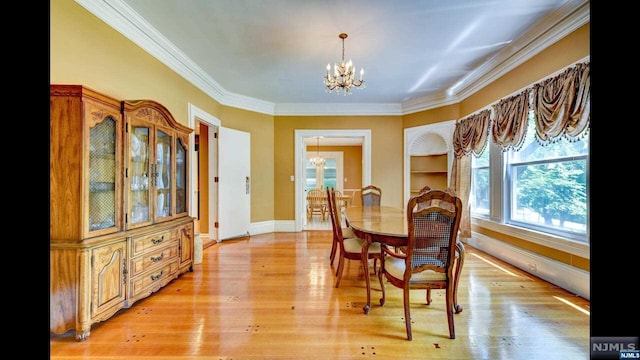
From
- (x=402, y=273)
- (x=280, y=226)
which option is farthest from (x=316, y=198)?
(x=402, y=273)

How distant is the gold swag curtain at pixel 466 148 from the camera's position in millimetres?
3759

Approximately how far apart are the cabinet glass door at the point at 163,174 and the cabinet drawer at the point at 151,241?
20 centimetres

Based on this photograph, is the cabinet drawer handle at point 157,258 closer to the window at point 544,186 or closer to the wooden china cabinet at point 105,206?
the wooden china cabinet at point 105,206

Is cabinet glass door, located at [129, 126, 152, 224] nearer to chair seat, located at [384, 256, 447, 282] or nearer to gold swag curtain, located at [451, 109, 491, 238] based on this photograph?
chair seat, located at [384, 256, 447, 282]

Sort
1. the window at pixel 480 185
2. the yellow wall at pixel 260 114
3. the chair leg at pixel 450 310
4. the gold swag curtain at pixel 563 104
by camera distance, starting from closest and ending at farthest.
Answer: the chair leg at pixel 450 310 → the yellow wall at pixel 260 114 → the gold swag curtain at pixel 563 104 → the window at pixel 480 185

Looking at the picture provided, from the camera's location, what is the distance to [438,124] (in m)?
4.86

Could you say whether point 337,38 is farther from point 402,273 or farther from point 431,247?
point 402,273

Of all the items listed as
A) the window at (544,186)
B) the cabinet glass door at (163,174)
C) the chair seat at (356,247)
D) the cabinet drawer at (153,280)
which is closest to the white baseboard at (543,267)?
the window at (544,186)

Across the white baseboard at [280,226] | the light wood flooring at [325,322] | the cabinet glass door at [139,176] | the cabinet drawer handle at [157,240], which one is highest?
the cabinet glass door at [139,176]

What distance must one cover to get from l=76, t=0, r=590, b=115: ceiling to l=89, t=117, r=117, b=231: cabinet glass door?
1139 millimetres

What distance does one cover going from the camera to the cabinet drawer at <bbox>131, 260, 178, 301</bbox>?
2.22 meters
